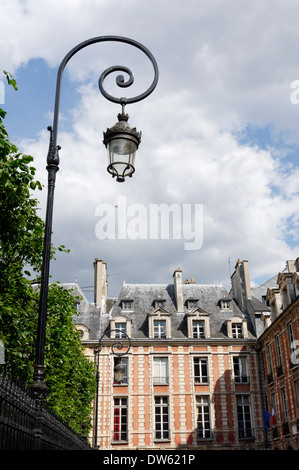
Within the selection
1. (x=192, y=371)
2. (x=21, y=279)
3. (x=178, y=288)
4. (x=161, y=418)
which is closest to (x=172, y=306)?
(x=178, y=288)

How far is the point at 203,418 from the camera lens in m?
30.3

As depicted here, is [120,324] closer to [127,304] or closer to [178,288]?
[127,304]

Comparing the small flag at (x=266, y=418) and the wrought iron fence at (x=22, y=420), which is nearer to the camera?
the wrought iron fence at (x=22, y=420)

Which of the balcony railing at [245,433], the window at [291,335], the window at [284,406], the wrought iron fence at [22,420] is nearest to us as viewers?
the wrought iron fence at [22,420]

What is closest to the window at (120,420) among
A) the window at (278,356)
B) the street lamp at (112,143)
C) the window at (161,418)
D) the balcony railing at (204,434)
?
the window at (161,418)

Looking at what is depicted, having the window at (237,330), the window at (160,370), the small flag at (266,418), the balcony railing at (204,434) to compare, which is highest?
the window at (237,330)

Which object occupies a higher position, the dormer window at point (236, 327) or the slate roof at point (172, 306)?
the slate roof at point (172, 306)

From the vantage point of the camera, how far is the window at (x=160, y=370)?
3097 centimetres

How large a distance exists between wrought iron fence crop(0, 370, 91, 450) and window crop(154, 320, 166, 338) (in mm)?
27146

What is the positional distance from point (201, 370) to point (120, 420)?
6239 mm

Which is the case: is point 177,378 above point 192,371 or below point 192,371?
below

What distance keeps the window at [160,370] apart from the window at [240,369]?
4.73 metres

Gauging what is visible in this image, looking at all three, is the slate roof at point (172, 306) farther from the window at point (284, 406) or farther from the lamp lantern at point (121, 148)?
the lamp lantern at point (121, 148)
